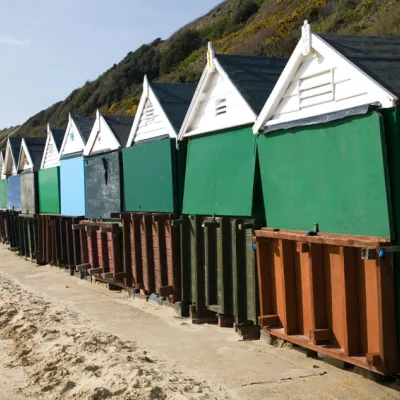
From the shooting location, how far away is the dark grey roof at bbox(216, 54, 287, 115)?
363 inches

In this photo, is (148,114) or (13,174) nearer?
(148,114)

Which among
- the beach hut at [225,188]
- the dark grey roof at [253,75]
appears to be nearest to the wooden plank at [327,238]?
the beach hut at [225,188]

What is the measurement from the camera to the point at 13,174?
27.1 meters

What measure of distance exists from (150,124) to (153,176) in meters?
1.41

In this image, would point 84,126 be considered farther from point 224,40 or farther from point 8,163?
point 224,40

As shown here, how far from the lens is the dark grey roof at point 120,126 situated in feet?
47.6

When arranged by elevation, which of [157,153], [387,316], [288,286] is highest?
[157,153]

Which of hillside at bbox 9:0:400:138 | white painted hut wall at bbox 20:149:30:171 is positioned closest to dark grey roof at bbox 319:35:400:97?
hillside at bbox 9:0:400:138

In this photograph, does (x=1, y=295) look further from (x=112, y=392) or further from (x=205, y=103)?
(x=112, y=392)

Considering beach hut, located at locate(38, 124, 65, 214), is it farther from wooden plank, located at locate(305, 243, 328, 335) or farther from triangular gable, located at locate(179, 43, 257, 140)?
wooden plank, located at locate(305, 243, 328, 335)

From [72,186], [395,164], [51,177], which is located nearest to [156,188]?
[72,186]

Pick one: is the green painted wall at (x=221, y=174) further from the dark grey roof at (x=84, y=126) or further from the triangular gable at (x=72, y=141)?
the triangular gable at (x=72, y=141)

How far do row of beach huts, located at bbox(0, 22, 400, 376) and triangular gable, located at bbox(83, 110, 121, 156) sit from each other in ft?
0.24

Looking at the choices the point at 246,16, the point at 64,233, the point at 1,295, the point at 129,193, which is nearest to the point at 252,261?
the point at 129,193
